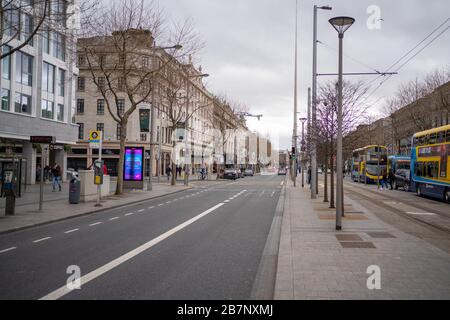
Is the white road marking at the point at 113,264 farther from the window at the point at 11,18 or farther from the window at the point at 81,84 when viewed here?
the window at the point at 81,84

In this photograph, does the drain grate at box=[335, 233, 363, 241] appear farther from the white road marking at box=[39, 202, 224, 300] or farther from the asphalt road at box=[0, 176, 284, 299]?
the white road marking at box=[39, 202, 224, 300]

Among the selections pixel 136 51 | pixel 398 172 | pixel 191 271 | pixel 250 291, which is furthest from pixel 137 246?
pixel 398 172

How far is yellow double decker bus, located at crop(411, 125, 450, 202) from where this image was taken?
2284 cm

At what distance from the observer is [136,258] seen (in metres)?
8.45

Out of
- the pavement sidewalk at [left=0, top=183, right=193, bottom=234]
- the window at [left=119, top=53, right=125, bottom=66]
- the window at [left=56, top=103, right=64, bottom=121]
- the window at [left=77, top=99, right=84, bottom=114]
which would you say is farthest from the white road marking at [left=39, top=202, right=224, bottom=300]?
the window at [left=77, top=99, right=84, bottom=114]

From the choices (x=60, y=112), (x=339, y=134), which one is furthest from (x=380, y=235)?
(x=60, y=112)

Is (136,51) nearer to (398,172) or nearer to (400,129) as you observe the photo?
(398,172)

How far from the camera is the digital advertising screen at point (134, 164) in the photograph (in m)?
28.4

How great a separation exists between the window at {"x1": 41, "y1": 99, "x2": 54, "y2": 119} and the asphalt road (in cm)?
2417

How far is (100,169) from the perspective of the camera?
19.3 metres

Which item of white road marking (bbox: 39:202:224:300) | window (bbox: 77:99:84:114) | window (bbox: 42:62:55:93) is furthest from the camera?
window (bbox: 77:99:84:114)

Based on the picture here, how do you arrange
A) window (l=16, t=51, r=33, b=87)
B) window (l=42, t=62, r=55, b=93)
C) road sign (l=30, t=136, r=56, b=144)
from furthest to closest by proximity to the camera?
window (l=42, t=62, r=55, b=93), window (l=16, t=51, r=33, b=87), road sign (l=30, t=136, r=56, b=144)

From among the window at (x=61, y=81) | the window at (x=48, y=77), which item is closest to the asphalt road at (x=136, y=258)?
the window at (x=48, y=77)

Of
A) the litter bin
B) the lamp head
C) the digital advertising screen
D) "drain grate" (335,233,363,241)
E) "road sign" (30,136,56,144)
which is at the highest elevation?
the lamp head
